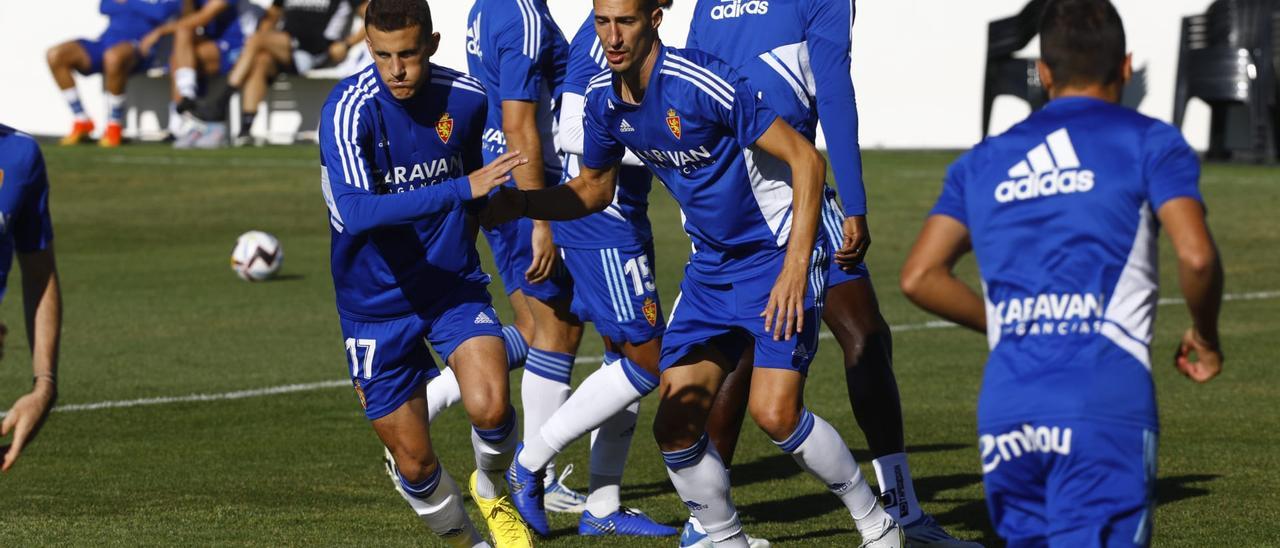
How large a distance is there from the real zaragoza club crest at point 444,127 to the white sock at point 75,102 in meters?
20.6

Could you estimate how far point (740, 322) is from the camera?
5.67 m

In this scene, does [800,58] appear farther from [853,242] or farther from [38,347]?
[38,347]

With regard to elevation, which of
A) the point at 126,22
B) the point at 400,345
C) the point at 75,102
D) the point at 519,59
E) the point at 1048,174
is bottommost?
the point at 75,102

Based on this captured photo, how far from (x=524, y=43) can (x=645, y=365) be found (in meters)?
1.57

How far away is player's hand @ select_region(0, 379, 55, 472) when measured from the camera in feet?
14.0

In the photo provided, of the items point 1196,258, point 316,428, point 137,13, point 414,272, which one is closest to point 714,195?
point 414,272

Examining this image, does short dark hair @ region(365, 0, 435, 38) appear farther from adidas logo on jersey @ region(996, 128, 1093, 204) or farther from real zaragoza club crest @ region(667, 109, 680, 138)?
adidas logo on jersey @ region(996, 128, 1093, 204)

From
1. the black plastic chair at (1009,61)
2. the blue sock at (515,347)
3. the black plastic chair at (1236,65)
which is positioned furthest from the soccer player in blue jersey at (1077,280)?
the black plastic chair at (1009,61)

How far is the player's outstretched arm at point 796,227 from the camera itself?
5.33 meters

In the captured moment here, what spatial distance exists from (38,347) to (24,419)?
8.3 inches

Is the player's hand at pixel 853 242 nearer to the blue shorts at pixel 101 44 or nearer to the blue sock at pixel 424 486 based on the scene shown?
the blue sock at pixel 424 486

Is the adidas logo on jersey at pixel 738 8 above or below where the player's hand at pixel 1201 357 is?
above

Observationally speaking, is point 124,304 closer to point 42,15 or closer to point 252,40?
point 252,40

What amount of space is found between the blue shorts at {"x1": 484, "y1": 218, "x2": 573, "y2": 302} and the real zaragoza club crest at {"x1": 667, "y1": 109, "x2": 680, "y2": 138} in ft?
6.35
